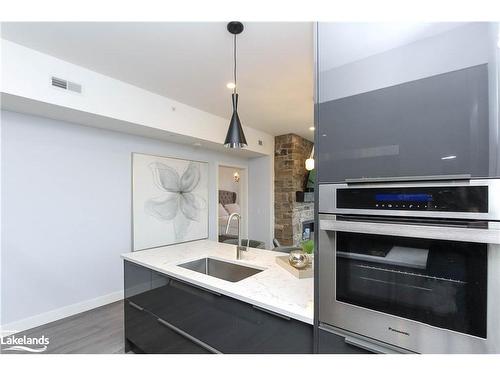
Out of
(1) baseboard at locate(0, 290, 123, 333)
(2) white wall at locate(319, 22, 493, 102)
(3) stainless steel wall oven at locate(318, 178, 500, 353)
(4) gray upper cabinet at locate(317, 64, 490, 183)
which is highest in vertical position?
(2) white wall at locate(319, 22, 493, 102)

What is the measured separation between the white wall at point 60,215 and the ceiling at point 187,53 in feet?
3.07

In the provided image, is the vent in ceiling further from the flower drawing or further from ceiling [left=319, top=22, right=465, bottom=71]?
ceiling [left=319, top=22, right=465, bottom=71]

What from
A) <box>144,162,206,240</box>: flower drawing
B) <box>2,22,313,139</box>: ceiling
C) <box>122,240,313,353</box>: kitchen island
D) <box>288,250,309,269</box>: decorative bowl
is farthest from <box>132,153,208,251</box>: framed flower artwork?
<box>288,250,309,269</box>: decorative bowl

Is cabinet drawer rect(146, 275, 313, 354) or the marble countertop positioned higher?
the marble countertop

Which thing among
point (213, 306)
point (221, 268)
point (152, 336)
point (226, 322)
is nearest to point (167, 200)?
point (221, 268)

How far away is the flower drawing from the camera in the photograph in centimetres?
354

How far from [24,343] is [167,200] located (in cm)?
212

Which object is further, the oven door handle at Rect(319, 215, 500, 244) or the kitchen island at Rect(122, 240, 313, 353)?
the kitchen island at Rect(122, 240, 313, 353)

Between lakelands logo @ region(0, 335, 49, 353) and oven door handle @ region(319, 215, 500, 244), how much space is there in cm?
287

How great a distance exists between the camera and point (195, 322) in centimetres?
149

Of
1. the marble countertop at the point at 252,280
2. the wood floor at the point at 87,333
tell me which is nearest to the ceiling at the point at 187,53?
the marble countertop at the point at 252,280

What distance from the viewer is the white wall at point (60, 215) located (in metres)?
2.38

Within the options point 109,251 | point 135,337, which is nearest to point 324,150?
point 135,337
